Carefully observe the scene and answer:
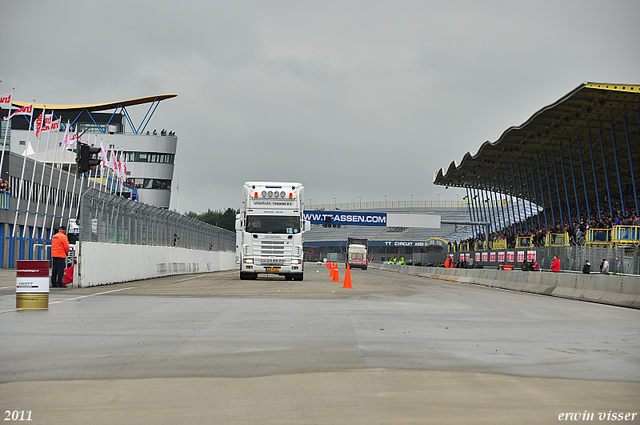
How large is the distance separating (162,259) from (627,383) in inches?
1240

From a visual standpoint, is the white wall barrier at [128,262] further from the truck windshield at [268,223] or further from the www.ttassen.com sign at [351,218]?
the www.ttassen.com sign at [351,218]

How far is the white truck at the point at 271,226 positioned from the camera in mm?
30641

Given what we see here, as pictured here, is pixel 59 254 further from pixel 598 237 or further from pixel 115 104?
pixel 115 104

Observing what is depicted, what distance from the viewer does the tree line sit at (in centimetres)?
18712

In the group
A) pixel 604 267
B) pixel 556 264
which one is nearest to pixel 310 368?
pixel 604 267

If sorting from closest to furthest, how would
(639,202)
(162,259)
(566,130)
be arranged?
(162,259) → (639,202) → (566,130)

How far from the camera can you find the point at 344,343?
372 inches

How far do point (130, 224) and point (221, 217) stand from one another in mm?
163137

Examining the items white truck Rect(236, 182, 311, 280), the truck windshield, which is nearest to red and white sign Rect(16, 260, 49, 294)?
white truck Rect(236, 182, 311, 280)

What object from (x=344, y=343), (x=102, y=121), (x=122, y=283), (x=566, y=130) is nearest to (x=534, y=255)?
(x=566, y=130)

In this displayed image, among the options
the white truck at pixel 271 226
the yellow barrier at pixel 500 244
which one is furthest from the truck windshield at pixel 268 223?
the yellow barrier at pixel 500 244

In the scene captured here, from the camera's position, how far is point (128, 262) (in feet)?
94.8

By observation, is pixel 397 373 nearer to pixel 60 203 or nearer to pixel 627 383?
pixel 627 383

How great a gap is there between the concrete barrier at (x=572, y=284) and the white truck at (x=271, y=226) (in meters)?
9.10
